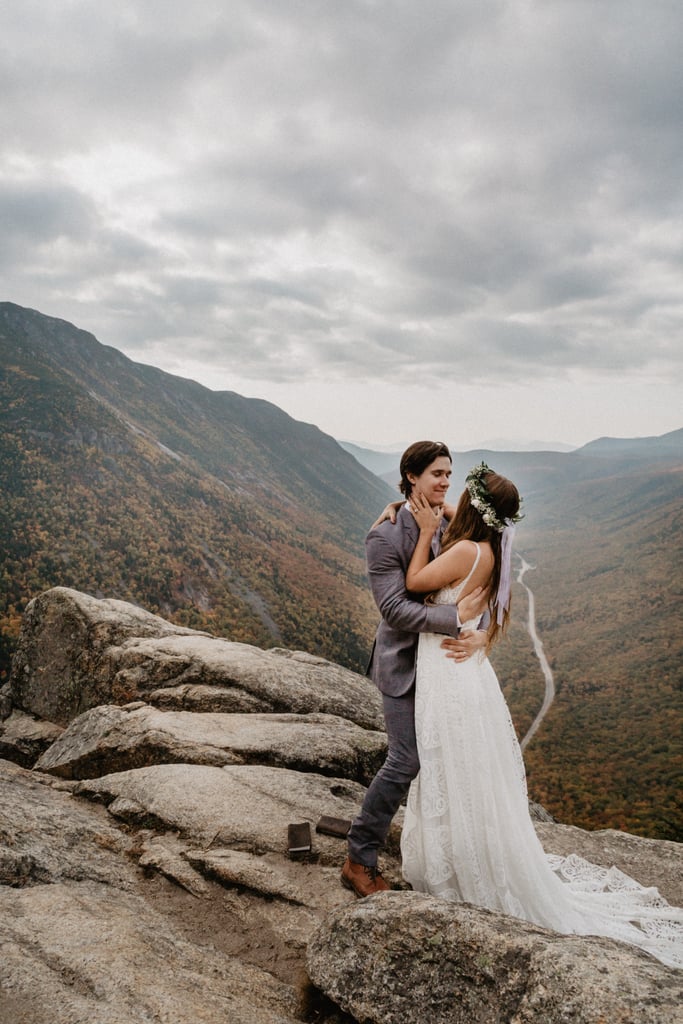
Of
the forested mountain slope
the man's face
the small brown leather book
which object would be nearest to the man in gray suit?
the man's face

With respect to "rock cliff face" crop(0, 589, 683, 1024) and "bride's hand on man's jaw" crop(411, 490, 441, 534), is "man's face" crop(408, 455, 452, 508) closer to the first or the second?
"bride's hand on man's jaw" crop(411, 490, 441, 534)

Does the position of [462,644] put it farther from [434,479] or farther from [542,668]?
[542,668]

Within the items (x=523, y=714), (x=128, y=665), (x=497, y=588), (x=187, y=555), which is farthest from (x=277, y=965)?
(x=187, y=555)

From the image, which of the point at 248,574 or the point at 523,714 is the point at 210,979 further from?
the point at 248,574

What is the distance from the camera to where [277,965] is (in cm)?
449

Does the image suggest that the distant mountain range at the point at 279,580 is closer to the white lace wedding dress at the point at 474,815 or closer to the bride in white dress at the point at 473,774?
the white lace wedding dress at the point at 474,815

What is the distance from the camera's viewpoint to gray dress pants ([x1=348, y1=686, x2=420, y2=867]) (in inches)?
193

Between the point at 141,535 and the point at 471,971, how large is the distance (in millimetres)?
74969

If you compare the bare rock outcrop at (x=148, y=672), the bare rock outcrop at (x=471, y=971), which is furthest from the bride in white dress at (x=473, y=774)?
the bare rock outcrop at (x=148, y=672)

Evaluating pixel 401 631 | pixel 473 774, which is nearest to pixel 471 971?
pixel 473 774

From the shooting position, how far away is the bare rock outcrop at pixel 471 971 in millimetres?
3008

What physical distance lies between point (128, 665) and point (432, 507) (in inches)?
318

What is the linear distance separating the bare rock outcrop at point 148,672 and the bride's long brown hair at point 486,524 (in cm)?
647

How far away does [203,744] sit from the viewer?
26.5 ft
